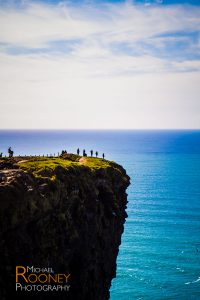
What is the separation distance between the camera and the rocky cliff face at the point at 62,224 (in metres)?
40.0

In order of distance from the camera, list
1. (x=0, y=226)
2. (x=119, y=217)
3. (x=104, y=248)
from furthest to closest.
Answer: (x=119, y=217) → (x=104, y=248) → (x=0, y=226)

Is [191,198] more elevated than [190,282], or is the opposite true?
Answer: [191,198]

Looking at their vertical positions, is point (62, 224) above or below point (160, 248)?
above

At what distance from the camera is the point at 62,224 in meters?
46.0

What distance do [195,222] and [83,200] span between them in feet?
260

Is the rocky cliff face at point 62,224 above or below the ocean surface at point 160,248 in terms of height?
above

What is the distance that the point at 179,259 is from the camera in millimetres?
93625

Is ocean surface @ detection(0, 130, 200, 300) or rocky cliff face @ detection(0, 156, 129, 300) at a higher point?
rocky cliff face @ detection(0, 156, 129, 300)

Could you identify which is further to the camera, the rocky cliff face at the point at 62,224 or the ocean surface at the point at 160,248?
the ocean surface at the point at 160,248

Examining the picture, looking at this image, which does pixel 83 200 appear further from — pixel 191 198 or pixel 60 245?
pixel 191 198

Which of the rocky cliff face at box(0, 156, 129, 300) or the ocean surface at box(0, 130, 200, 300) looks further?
the ocean surface at box(0, 130, 200, 300)

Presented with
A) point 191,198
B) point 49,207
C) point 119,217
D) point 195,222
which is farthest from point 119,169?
point 191,198

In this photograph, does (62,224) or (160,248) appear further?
(160,248)

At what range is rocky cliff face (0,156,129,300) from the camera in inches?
1576
